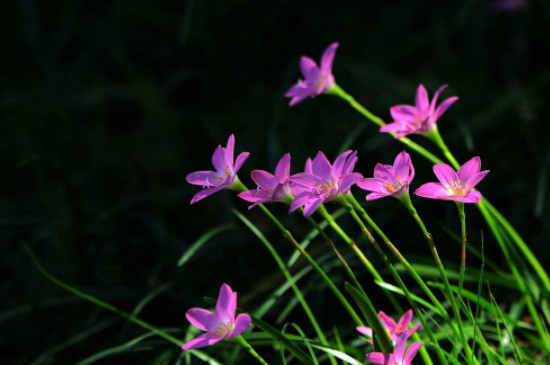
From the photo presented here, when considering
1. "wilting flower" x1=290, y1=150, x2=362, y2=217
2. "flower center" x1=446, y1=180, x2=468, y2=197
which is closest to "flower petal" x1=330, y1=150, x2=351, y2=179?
"wilting flower" x1=290, y1=150, x2=362, y2=217

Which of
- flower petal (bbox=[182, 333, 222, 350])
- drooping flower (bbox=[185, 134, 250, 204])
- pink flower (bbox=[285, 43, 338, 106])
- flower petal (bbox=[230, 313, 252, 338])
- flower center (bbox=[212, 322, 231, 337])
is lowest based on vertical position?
flower center (bbox=[212, 322, 231, 337])

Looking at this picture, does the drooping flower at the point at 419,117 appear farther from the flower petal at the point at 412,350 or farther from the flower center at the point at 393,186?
the flower petal at the point at 412,350

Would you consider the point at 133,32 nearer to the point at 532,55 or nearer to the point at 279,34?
the point at 279,34

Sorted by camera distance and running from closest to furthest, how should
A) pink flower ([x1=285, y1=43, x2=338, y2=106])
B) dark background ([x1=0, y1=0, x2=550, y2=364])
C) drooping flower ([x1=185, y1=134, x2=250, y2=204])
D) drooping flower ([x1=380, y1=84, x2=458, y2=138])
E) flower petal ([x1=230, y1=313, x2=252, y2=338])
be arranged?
flower petal ([x1=230, y1=313, x2=252, y2=338]) < drooping flower ([x1=185, y1=134, x2=250, y2=204]) < drooping flower ([x1=380, y1=84, x2=458, y2=138]) < pink flower ([x1=285, y1=43, x2=338, y2=106]) < dark background ([x1=0, y1=0, x2=550, y2=364])

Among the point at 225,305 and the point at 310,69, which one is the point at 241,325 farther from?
the point at 310,69

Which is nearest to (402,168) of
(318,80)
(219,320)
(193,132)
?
(219,320)

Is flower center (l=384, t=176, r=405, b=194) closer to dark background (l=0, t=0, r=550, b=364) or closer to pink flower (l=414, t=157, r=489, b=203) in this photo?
pink flower (l=414, t=157, r=489, b=203)
